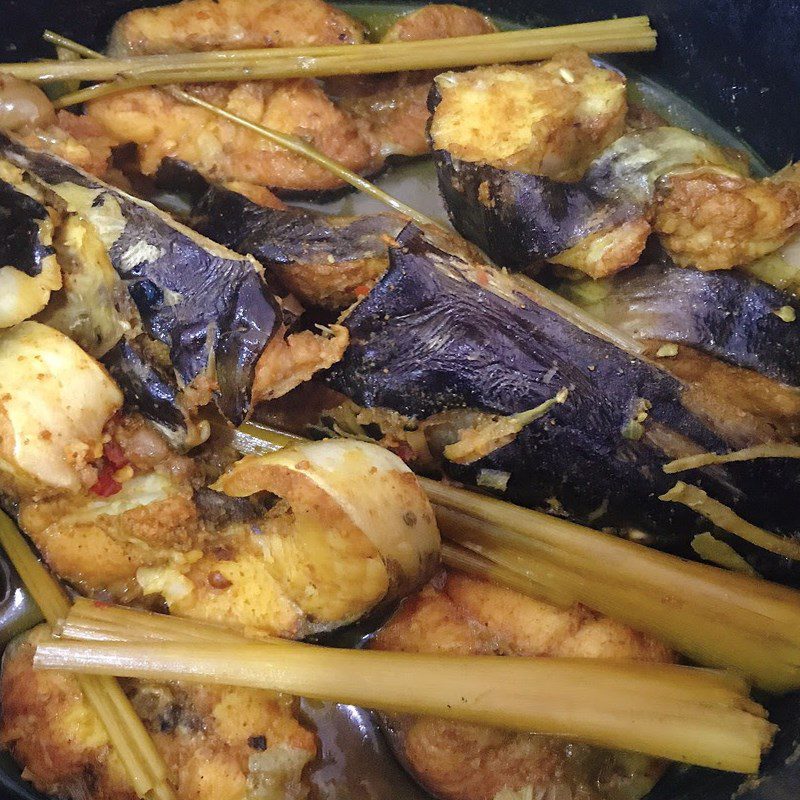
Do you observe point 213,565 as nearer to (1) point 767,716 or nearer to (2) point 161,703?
(2) point 161,703

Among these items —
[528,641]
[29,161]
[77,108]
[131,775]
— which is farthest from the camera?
[77,108]

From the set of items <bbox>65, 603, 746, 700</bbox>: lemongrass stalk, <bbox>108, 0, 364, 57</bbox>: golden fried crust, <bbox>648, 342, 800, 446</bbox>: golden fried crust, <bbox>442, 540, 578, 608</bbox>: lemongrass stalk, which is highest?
<bbox>108, 0, 364, 57</bbox>: golden fried crust

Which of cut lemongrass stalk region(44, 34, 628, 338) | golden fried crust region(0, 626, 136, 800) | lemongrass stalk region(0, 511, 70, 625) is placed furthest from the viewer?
cut lemongrass stalk region(44, 34, 628, 338)

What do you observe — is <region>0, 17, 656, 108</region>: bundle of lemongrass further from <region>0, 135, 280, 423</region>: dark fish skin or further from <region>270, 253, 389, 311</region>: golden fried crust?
<region>270, 253, 389, 311</region>: golden fried crust

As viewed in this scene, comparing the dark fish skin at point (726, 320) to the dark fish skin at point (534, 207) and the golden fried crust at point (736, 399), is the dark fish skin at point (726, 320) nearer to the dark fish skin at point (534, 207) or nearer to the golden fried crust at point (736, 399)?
the golden fried crust at point (736, 399)

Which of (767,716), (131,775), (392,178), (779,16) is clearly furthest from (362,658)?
(779,16)

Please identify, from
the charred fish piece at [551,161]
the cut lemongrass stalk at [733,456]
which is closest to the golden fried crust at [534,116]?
the charred fish piece at [551,161]

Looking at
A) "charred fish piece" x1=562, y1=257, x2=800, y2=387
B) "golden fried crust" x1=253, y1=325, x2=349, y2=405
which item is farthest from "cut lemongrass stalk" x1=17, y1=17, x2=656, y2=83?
"golden fried crust" x1=253, y1=325, x2=349, y2=405
